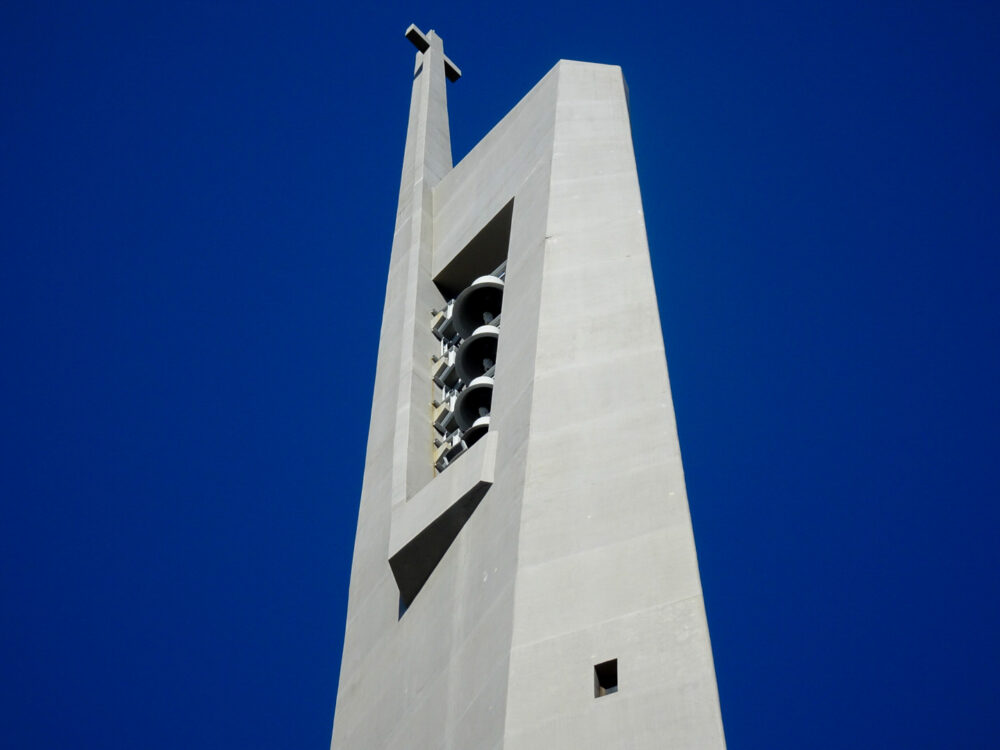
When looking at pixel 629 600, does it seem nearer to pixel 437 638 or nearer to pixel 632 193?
pixel 437 638

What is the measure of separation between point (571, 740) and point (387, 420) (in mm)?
8743

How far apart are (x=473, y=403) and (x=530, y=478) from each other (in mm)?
4170

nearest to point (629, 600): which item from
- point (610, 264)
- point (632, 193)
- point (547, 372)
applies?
point (547, 372)

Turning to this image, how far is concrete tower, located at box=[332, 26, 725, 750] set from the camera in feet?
39.3

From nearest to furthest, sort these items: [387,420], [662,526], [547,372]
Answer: [662,526]
[547,372]
[387,420]

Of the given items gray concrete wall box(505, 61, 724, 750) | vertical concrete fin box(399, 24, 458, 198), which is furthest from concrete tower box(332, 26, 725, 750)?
vertical concrete fin box(399, 24, 458, 198)

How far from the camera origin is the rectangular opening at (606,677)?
38.8 ft

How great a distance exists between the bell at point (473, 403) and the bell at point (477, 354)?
64cm

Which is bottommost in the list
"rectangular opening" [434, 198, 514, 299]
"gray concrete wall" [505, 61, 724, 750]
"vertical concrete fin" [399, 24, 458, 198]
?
"gray concrete wall" [505, 61, 724, 750]

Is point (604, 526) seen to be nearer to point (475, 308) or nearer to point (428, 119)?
point (475, 308)

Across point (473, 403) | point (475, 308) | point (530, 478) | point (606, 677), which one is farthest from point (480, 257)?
point (606, 677)

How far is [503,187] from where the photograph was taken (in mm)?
20484

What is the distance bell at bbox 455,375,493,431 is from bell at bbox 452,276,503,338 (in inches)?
71.4

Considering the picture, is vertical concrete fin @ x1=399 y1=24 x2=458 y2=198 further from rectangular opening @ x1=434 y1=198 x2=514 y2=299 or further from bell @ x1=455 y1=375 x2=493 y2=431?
bell @ x1=455 y1=375 x2=493 y2=431
